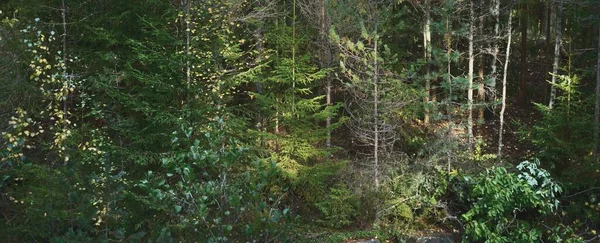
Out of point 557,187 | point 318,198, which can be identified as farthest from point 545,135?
point 318,198

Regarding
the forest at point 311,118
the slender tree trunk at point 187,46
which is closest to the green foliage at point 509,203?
the forest at point 311,118

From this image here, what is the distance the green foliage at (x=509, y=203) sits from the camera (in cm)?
898

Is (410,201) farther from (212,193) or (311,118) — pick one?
→ (212,193)

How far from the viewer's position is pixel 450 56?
11648 mm

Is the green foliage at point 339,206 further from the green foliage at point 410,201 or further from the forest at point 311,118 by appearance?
the green foliage at point 410,201

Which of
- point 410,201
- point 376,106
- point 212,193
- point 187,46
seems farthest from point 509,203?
point 212,193

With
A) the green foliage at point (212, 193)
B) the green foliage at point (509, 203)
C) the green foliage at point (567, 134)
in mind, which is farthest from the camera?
the green foliage at point (567, 134)

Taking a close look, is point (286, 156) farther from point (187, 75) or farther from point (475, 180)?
point (475, 180)

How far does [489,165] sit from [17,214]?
950 centimetres

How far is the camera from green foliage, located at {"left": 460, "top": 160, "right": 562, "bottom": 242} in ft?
29.5

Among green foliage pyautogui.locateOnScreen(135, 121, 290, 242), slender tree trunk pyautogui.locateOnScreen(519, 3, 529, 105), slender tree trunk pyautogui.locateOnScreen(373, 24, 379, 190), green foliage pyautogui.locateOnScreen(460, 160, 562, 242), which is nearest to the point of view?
green foliage pyautogui.locateOnScreen(135, 121, 290, 242)

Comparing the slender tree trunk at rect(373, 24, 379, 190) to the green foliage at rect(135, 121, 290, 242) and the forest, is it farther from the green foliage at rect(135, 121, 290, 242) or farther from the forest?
the green foliage at rect(135, 121, 290, 242)

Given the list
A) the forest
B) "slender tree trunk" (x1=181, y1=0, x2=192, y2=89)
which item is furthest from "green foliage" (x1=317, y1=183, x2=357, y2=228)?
"slender tree trunk" (x1=181, y1=0, x2=192, y2=89)

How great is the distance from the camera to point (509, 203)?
9078 mm
